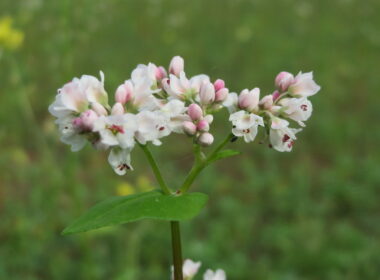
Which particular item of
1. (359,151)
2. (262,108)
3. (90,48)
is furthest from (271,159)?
(262,108)

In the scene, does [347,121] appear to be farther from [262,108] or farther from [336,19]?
[262,108]

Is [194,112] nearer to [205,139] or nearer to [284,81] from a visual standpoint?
[205,139]

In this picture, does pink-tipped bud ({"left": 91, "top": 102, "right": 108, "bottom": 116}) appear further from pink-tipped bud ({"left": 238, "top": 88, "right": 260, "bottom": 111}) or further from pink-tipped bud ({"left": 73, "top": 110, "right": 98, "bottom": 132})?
pink-tipped bud ({"left": 238, "top": 88, "right": 260, "bottom": 111})

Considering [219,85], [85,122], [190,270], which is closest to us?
[85,122]

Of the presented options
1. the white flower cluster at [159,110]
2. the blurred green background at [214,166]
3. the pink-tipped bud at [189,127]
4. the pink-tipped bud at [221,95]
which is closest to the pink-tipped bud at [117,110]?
the white flower cluster at [159,110]

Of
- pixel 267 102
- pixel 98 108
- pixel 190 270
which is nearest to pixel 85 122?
pixel 98 108

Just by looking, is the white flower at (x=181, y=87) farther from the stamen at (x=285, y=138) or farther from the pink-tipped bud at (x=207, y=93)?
the stamen at (x=285, y=138)

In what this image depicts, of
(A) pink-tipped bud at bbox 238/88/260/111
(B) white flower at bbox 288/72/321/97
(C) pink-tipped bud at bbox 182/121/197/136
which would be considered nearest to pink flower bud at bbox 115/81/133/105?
(C) pink-tipped bud at bbox 182/121/197/136
